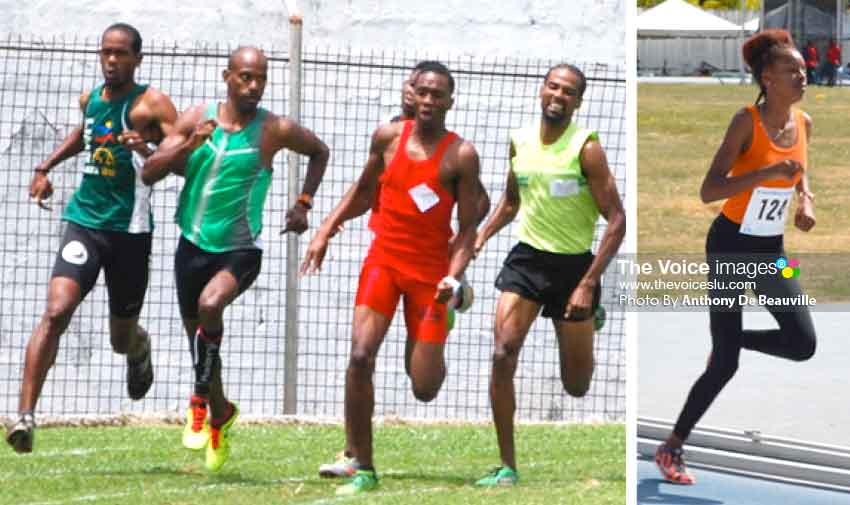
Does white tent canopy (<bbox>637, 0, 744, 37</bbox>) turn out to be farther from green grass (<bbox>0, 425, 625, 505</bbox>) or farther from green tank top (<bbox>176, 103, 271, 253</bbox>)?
green tank top (<bbox>176, 103, 271, 253</bbox>)

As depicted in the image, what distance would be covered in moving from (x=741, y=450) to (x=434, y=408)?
176 inches

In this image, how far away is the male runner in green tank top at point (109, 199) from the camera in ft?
27.2

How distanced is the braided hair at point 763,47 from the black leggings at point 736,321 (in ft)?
1.96

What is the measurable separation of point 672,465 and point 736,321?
70 centimetres

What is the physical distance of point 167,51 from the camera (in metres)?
11.6

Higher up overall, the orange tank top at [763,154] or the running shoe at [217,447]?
the orange tank top at [763,154]

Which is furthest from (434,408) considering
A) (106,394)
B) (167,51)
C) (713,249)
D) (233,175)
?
(713,249)

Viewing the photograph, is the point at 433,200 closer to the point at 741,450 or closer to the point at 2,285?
the point at 741,450

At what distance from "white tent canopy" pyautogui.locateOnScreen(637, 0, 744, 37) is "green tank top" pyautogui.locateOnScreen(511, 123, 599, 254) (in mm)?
1518

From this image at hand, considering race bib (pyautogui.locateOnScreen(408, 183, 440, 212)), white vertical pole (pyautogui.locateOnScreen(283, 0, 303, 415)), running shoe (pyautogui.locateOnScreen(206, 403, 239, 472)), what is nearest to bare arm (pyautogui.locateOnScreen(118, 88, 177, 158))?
race bib (pyautogui.locateOnScreen(408, 183, 440, 212))

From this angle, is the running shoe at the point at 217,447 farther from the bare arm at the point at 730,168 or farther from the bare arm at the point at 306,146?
the bare arm at the point at 730,168

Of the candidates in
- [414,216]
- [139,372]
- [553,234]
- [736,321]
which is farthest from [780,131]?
[139,372]

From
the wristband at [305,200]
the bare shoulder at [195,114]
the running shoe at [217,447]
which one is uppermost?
the bare shoulder at [195,114]

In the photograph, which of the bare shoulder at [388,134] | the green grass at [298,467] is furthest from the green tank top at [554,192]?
the green grass at [298,467]
